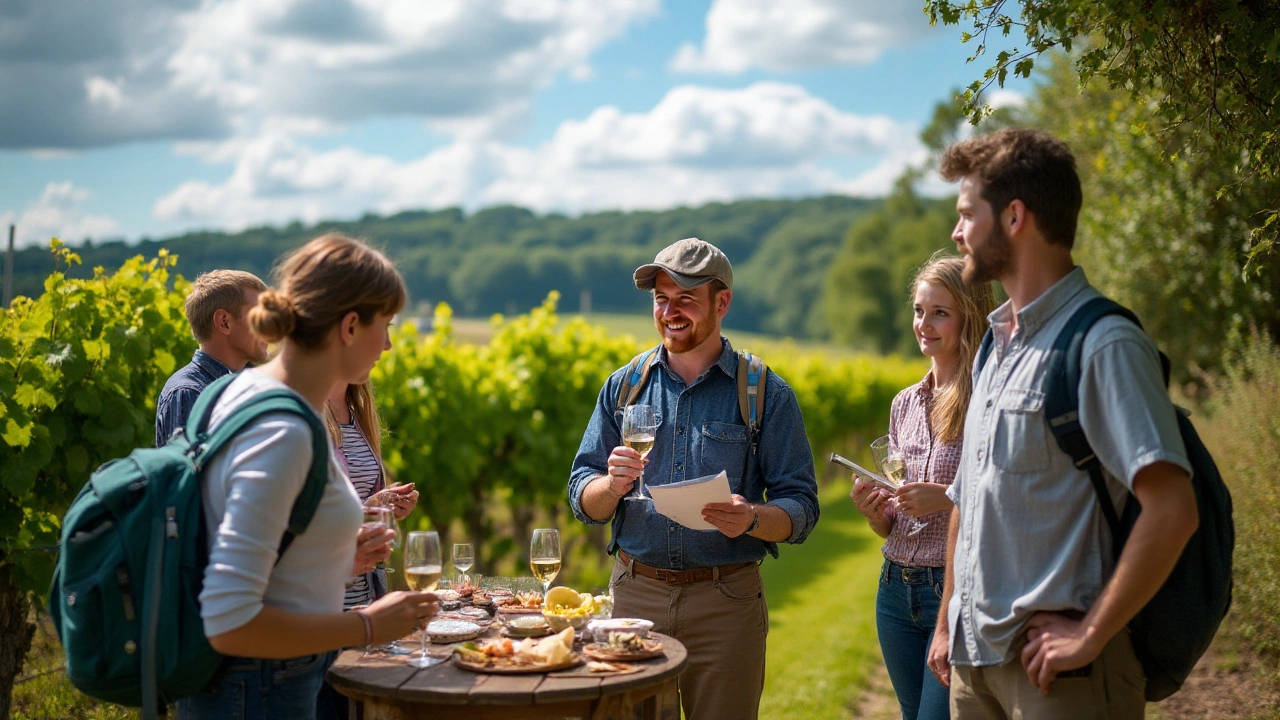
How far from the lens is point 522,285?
8325 centimetres

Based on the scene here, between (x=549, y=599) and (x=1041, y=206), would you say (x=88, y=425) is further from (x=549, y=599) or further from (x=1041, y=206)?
(x=1041, y=206)

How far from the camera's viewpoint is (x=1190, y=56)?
391cm

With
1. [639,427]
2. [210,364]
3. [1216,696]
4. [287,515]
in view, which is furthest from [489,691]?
[1216,696]

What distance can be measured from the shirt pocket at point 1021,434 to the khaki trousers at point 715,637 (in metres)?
1.54

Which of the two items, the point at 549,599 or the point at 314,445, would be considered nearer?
the point at 314,445

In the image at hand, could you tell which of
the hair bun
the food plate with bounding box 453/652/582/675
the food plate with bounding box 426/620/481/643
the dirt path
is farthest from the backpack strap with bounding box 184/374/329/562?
the dirt path

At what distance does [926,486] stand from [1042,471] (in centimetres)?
119

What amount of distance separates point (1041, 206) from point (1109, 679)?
119 cm

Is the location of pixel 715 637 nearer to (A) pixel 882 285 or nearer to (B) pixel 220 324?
(B) pixel 220 324

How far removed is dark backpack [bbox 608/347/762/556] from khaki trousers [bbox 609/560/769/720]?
0.84ft

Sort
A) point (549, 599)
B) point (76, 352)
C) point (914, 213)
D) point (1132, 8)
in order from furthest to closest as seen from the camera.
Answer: point (914, 213)
point (76, 352)
point (549, 599)
point (1132, 8)

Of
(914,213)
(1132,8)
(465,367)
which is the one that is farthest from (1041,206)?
(914,213)

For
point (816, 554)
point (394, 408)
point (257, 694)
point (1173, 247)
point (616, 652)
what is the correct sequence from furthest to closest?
1. point (816, 554)
2. point (1173, 247)
3. point (394, 408)
4. point (616, 652)
5. point (257, 694)

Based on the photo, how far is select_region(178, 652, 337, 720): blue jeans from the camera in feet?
8.58
